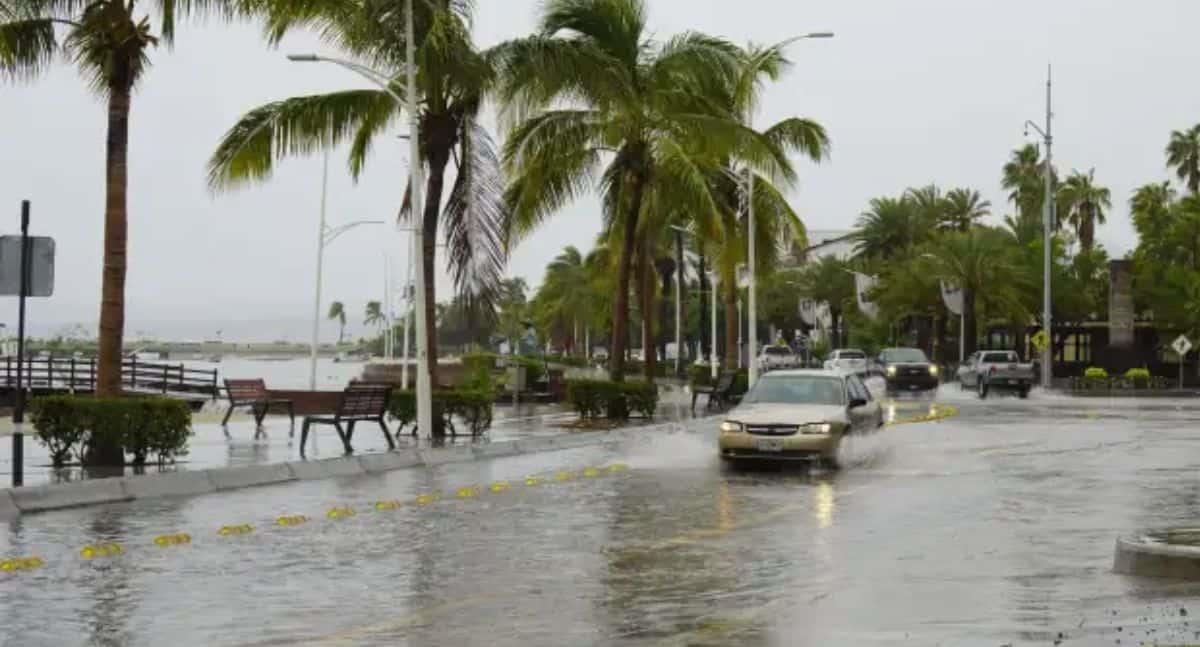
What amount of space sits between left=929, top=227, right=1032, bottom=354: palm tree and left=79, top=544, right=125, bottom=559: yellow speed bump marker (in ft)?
246

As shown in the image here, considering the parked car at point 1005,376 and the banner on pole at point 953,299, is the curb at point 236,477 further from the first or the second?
the banner on pole at point 953,299

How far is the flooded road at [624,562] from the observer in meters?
9.31

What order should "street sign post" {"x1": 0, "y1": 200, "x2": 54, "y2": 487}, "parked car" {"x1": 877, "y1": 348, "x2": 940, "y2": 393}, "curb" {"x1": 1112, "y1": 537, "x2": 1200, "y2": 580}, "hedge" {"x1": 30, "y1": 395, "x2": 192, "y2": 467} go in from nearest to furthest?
"curb" {"x1": 1112, "y1": 537, "x2": 1200, "y2": 580} → "street sign post" {"x1": 0, "y1": 200, "x2": 54, "y2": 487} → "hedge" {"x1": 30, "y1": 395, "x2": 192, "y2": 467} → "parked car" {"x1": 877, "y1": 348, "x2": 940, "y2": 393}

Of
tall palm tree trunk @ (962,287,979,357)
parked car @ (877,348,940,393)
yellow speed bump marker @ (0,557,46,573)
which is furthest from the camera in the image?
tall palm tree trunk @ (962,287,979,357)

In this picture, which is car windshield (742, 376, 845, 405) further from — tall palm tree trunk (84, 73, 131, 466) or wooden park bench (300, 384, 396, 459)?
tall palm tree trunk (84, 73, 131, 466)

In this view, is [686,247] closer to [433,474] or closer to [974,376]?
[974,376]

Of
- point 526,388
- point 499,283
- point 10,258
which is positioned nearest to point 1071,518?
point 10,258

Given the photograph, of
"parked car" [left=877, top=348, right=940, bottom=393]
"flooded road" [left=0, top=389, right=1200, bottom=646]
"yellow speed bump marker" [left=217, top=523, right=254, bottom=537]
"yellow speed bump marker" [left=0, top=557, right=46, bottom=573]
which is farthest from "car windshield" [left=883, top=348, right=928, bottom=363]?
"yellow speed bump marker" [left=0, top=557, right=46, bottom=573]

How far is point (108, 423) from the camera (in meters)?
19.8

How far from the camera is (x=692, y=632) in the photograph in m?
9.20

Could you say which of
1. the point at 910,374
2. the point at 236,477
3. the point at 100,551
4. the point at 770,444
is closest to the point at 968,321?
the point at 910,374

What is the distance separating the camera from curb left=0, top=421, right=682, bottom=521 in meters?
16.5

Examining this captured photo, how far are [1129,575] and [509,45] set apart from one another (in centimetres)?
1853

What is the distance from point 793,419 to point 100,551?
36.7ft
